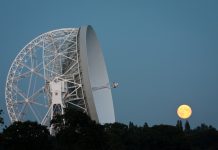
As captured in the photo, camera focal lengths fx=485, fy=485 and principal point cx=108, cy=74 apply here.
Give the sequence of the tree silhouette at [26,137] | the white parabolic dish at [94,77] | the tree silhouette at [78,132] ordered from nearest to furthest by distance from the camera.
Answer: the tree silhouette at [78,132], the tree silhouette at [26,137], the white parabolic dish at [94,77]

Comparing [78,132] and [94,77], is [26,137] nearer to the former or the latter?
[78,132]

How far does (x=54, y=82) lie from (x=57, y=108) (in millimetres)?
4179

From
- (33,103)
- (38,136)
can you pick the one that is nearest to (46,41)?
(33,103)

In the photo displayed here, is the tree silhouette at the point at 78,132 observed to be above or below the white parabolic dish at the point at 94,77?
below

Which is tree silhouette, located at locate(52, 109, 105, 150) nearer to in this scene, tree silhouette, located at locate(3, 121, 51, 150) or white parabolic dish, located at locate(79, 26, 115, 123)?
tree silhouette, located at locate(3, 121, 51, 150)

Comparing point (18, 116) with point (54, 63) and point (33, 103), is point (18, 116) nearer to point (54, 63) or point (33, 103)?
point (33, 103)

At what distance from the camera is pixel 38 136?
60.1 metres

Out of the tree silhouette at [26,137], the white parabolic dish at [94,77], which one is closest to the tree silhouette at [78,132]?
the tree silhouette at [26,137]

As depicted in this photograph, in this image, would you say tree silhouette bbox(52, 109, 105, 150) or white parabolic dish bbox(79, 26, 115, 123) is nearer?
tree silhouette bbox(52, 109, 105, 150)

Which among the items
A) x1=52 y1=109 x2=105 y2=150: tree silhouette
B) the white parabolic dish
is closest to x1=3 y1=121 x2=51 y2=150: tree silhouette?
x1=52 y1=109 x2=105 y2=150: tree silhouette

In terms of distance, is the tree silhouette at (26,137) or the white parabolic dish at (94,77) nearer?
the tree silhouette at (26,137)

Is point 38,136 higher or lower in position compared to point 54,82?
lower

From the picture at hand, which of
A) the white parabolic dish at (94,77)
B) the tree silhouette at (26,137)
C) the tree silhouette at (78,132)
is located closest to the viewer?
the tree silhouette at (78,132)

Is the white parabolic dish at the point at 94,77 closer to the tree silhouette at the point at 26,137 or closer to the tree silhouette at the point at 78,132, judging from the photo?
the tree silhouette at the point at 78,132
